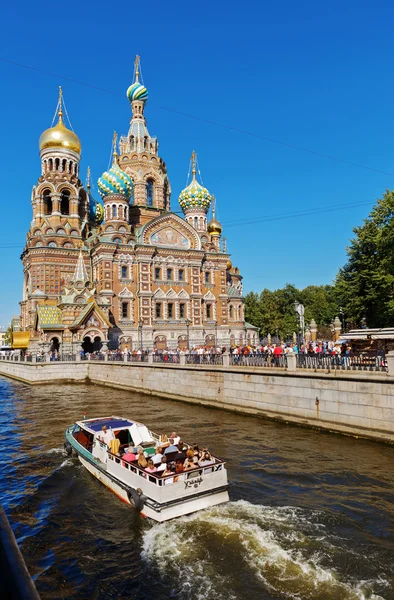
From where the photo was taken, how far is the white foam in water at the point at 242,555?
7.75 m

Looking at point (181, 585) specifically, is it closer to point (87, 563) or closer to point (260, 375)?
point (87, 563)

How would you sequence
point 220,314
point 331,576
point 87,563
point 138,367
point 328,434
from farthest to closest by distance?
1. point 220,314
2. point 138,367
3. point 328,434
4. point 87,563
5. point 331,576

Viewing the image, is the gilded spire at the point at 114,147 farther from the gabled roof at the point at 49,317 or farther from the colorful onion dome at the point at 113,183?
the gabled roof at the point at 49,317

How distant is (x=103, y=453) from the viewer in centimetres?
1350

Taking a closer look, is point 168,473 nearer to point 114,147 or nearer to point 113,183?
point 113,183

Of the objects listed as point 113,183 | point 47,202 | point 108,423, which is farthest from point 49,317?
point 108,423

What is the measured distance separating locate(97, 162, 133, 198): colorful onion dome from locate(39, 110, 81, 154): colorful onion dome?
30.4ft

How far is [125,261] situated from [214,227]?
17.5 meters

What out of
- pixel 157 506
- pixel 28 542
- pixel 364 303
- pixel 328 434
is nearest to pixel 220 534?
pixel 157 506

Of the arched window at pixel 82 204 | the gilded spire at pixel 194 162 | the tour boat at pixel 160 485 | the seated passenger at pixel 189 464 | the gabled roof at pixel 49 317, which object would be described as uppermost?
the gilded spire at pixel 194 162

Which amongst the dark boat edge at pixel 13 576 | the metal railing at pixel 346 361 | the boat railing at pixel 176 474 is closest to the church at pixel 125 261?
the metal railing at pixel 346 361

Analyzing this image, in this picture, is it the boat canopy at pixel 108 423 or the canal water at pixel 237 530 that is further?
the boat canopy at pixel 108 423

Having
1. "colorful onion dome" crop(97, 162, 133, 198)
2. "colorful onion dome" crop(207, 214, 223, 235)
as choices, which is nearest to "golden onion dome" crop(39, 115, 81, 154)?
"colorful onion dome" crop(97, 162, 133, 198)

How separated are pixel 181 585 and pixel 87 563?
225cm
